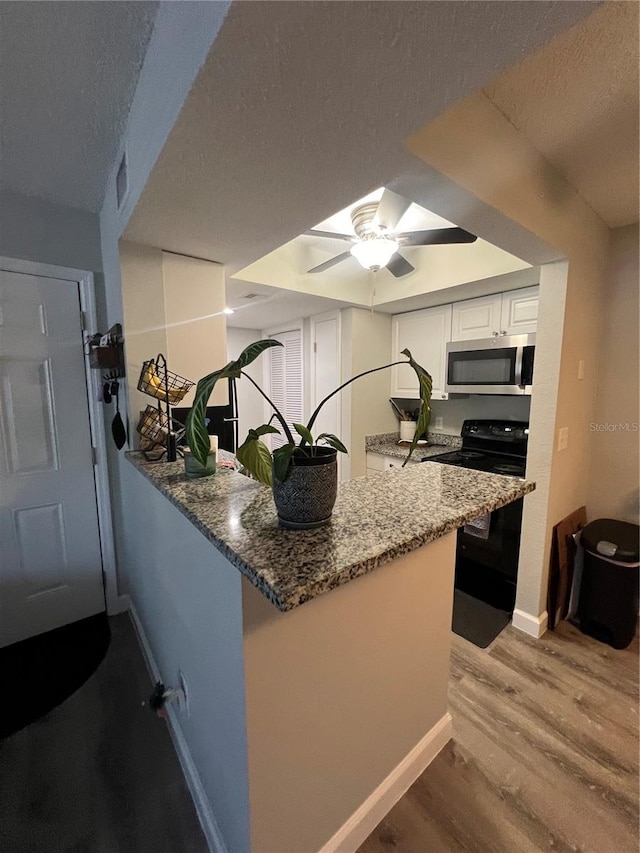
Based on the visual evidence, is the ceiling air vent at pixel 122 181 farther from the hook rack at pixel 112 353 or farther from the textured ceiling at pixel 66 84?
the hook rack at pixel 112 353

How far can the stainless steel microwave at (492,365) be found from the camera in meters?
2.21

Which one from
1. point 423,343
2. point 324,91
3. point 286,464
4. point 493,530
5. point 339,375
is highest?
point 324,91

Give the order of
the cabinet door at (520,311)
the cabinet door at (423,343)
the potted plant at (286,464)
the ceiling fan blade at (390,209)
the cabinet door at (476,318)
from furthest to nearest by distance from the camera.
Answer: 1. the cabinet door at (423,343)
2. the cabinet door at (476,318)
3. the cabinet door at (520,311)
4. the ceiling fan blade at (390,209)
5. the potted plant at (286,464)

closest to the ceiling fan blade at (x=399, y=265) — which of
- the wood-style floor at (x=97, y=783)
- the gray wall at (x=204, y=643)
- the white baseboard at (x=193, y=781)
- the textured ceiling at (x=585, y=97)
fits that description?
the textured ceiling at (x=585, y=97)

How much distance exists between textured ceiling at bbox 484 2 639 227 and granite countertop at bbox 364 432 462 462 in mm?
2023

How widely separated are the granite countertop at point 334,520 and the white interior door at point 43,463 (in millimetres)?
1045

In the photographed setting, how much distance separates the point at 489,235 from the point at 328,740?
75.6 inches

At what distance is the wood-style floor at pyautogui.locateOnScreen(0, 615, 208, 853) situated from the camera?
3.63ft

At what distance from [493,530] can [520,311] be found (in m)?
1.53

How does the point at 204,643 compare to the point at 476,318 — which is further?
the point at 476,318

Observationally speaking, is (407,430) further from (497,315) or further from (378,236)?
(378,236)

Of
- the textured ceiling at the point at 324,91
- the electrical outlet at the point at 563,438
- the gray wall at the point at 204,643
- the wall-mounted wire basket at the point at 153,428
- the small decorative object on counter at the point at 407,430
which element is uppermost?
the textured ceiling at the point at 324,91

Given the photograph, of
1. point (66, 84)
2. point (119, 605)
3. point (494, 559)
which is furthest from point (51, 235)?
point (494, 559)

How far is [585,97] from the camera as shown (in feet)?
3.63
